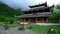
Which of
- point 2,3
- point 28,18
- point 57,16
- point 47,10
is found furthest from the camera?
point 2,3

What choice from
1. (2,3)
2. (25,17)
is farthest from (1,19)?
(2,3)

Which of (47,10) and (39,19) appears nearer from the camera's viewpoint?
(39,19)

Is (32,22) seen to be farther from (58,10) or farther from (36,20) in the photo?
(58,10)

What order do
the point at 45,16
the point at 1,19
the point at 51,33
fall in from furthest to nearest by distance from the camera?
1. the point at 1,19
2. the point at 45,16
3. the point at 51,33

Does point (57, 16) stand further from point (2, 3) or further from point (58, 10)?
point (2, 3)

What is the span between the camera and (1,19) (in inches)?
1314

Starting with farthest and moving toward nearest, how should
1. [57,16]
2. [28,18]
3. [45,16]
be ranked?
[28,18] → [45,16] → [57,16]

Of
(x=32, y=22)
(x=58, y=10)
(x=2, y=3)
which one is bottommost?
(x=32, y=22)

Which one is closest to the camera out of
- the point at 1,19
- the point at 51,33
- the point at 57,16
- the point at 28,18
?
the point at 51,33

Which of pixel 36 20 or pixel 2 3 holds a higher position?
pixel 2 3

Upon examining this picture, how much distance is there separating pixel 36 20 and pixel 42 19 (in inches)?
41.5

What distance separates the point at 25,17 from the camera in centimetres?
2525

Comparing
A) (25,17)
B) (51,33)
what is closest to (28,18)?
(25,17)

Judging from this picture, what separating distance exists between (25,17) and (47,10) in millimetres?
4937
